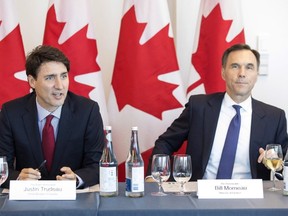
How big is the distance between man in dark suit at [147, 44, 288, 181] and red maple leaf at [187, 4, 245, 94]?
18.6 inches

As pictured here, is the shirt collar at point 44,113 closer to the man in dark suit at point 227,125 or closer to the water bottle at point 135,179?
the man in dark suit at point 227,125

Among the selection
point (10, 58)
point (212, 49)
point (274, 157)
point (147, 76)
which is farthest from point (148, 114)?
point (274, 157)

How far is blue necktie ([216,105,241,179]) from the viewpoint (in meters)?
2.31

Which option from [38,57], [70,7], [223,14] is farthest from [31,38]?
[223,14]

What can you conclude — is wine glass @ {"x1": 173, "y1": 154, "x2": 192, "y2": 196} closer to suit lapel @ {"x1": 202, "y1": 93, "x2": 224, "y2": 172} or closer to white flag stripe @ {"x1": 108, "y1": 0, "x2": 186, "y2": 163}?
suit lapel @ {"x1": 202, "y1": 93, "x2": 224, "y2": 172}

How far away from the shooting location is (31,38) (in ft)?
11.2

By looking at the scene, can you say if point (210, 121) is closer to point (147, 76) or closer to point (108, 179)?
point (147, 76)

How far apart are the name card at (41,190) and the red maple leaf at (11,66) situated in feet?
4.59

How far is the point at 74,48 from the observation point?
2971 millimetres

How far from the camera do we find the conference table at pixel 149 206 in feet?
4.86

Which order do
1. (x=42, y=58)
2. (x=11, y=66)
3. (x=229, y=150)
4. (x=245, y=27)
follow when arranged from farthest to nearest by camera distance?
1. (x=245, y=27)
2. (x=11, y=66)
3. (x=229, y=150)
4. (x=42, y=58)

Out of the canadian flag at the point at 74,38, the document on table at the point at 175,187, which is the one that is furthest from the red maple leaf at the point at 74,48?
the document on table at the point at 175,187

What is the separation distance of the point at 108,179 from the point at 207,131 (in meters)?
0.92

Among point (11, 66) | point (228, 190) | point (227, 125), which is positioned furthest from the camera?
point (11, 66)
